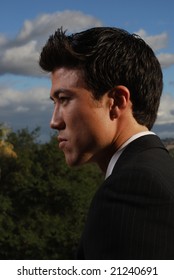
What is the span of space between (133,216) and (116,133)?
20.8 inches

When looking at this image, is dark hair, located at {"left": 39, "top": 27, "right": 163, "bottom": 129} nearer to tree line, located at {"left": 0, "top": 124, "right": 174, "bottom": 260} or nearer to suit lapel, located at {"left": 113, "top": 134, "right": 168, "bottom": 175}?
suit lapel, located at {"left": 113, "top": 134, "right": 168, "bottom": 175}

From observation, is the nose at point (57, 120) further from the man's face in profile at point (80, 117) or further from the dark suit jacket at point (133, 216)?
the dark suit jacket at point (133, 216)

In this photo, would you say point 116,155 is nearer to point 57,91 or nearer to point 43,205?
point 57,91

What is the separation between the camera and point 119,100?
103 inches

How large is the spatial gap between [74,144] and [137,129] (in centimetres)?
31

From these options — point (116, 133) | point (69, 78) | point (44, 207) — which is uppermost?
point (69, 78)

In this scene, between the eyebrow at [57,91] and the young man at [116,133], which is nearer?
the young man at [116,133]

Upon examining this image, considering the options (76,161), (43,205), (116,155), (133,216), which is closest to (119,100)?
(116,155)

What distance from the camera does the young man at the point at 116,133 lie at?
2203mm

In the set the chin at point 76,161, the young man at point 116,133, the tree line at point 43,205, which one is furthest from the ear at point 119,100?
the tree line at point 43,205

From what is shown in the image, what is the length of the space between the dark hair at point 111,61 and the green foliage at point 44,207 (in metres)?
48.5

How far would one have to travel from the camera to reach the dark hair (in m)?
2.71

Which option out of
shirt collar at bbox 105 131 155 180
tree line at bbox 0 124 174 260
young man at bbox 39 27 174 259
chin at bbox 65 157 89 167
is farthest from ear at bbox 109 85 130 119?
tree line at bbox 0 124 174 260
